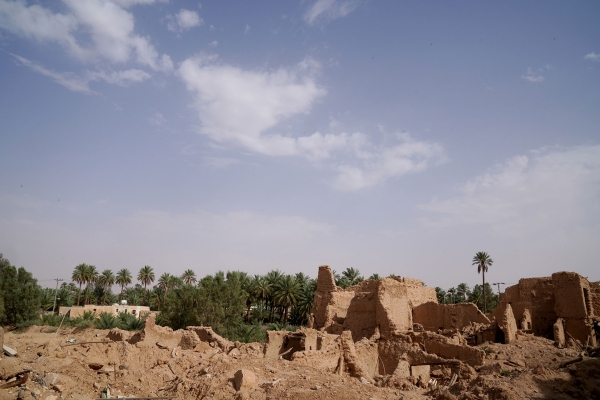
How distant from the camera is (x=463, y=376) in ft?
49.6

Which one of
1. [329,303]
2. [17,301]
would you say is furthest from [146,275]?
[329,303]

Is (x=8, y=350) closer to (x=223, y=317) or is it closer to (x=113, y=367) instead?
(x=113, y=367)

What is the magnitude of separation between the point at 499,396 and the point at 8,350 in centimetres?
1311

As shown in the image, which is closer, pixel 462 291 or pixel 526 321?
pixel 526 321

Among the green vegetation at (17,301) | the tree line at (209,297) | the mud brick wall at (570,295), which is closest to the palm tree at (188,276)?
the tree line at (209,297)

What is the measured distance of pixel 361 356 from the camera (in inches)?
752

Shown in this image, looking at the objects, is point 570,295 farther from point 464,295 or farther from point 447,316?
point 464,295

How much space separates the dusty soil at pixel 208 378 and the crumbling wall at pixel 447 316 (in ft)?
27.3

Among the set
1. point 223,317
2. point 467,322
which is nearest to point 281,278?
point 223,317

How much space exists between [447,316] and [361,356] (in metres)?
8.52

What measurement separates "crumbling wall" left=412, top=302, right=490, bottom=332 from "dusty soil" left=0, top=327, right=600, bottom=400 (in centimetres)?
831

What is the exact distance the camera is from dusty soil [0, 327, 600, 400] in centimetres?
A: 1068

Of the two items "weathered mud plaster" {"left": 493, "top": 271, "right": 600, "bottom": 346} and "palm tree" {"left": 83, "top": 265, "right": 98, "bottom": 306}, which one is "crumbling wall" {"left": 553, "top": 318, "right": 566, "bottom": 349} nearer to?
"weathered mud plaster" {"left": 493, "top": 271, "right": 600, "bottom": 346}

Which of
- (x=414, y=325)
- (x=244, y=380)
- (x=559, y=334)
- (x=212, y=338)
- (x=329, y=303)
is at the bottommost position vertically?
(x=244, y=380)
